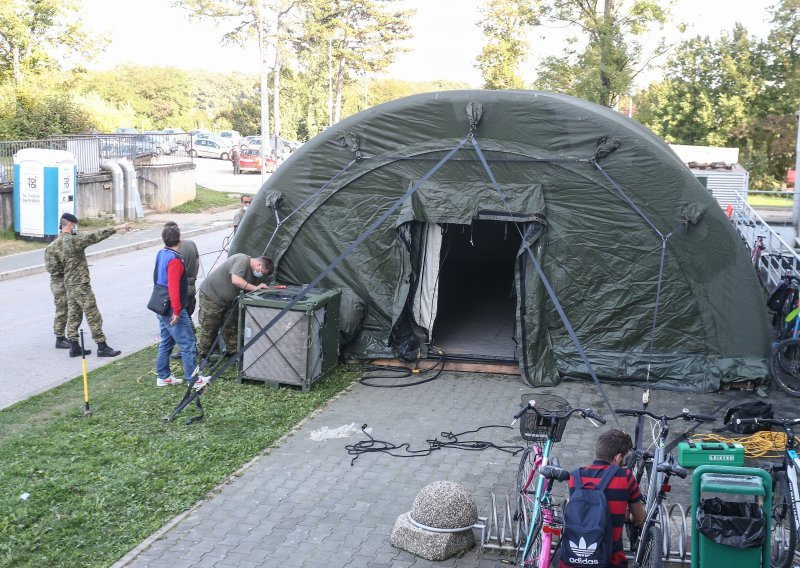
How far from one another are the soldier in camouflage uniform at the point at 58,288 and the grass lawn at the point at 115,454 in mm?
1392

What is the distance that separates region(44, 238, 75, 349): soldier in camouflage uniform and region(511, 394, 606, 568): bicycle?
23.6 feet

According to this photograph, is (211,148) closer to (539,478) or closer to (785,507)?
(539,478)

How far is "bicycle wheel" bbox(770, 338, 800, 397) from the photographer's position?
34.3 ft

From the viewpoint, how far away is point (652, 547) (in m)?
5.02

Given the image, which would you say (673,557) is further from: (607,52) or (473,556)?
(607,52)

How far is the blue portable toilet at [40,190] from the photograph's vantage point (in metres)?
20.5

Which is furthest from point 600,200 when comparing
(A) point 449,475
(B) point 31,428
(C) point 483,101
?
(B) point 31,428

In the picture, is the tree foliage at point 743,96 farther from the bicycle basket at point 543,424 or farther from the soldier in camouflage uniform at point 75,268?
the bicycle basket at point 543,424

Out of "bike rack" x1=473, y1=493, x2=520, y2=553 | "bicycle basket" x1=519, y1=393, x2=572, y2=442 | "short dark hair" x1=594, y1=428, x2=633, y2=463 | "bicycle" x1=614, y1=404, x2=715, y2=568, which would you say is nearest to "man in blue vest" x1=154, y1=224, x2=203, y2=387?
"bike rack" x1=473, y1=493, x2=520, y2=553

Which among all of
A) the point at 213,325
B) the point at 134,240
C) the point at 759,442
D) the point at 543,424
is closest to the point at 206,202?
the point at 134,240

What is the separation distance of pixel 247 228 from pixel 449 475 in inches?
201

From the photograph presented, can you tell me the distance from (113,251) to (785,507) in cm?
1838

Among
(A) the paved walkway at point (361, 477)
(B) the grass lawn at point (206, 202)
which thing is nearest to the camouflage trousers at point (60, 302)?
(A) the paved walkway at point (361, 477)

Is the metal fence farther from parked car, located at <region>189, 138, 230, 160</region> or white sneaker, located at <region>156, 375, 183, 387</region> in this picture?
parked car, located at <region>189, 138, 230, 160</region>
